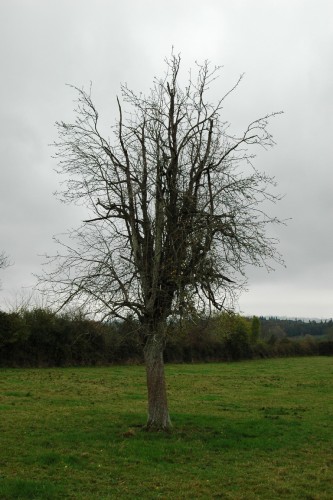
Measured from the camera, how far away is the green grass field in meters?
9.25

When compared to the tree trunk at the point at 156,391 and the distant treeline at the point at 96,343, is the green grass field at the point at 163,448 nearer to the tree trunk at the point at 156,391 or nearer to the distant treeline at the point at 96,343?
the tree trunk at the point at 156,391

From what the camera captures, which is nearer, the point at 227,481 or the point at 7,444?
the point at 227,481

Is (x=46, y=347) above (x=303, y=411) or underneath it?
above

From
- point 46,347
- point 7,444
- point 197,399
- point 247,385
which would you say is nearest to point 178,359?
point 46,347

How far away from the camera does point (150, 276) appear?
14.4 meters

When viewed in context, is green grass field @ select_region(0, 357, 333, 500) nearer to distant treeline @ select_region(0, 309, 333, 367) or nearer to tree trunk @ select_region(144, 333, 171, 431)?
tree trunk @ select_region(144, 333, 171, 431)

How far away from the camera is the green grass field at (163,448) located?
9250mm

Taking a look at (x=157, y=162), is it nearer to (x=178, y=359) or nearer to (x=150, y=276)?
(x=150, y=276)

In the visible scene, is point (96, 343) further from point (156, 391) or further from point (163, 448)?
point (163, 448)

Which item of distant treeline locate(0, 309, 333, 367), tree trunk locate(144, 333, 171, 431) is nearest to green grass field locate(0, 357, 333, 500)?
tree trunk locate(144, 333, 171, 431)

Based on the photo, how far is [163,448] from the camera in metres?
12.2

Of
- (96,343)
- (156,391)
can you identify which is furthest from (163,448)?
(96,343)

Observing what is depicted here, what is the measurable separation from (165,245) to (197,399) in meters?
10.5

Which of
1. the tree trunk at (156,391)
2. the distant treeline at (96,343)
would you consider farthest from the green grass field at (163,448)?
the distant treeline at (96,343)
